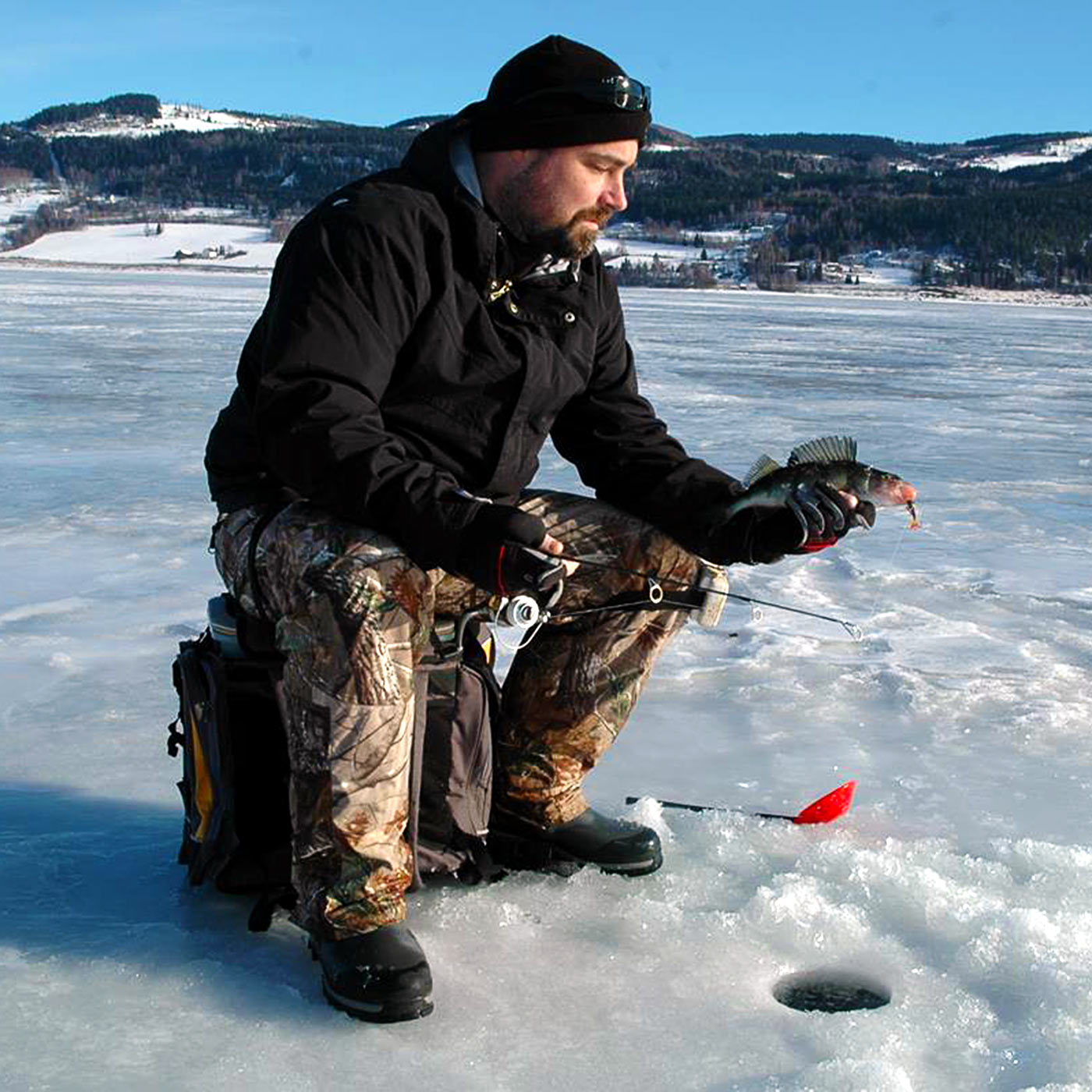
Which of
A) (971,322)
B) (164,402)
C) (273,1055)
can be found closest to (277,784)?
(273,1055)

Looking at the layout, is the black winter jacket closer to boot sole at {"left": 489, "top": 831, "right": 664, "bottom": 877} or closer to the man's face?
the man's face

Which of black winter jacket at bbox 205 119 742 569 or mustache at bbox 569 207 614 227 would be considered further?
mustache at bbox 569 207 614 227

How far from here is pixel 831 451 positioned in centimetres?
238

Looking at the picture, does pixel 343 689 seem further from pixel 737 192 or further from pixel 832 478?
pixel 737 192

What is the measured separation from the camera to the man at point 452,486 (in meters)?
2.06

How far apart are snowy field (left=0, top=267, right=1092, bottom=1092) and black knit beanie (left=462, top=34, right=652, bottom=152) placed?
4.46ft

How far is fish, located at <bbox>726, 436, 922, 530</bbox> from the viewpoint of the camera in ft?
7.67

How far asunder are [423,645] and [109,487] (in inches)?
190

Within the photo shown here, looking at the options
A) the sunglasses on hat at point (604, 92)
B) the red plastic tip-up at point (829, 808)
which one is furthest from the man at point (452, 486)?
the red plastic tip-up at point (829, 808)

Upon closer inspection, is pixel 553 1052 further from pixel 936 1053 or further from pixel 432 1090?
pixel 936 1053

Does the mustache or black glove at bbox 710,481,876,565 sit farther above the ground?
the mustache

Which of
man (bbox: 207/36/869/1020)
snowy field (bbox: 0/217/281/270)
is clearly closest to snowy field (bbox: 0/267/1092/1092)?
man (bbox: 207/36/869/1020)

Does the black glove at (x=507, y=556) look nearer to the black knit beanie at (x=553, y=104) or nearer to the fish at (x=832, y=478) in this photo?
the fish at (x=832, y=478)

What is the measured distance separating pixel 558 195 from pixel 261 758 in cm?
113
